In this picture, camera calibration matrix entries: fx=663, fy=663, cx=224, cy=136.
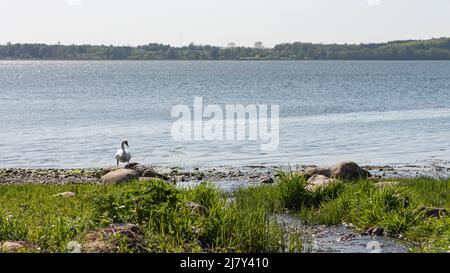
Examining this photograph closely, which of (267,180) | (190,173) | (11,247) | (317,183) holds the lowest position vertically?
(190,173)

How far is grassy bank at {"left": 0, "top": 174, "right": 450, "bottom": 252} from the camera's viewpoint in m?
10.7

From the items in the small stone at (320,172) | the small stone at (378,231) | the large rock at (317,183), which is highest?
the large rock at (317,183)

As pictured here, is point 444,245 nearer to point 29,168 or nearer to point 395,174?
point 395,174

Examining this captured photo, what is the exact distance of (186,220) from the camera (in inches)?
450

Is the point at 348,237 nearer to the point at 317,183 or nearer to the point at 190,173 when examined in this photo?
the point at 317,183

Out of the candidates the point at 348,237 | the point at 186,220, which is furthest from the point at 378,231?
the point at 186,220

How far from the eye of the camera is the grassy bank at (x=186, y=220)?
10664mm

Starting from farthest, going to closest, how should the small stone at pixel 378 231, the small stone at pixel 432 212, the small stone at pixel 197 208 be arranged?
the small stone at pixel 432 212 < the small stone at pixel 378 231 < the small stone at pixel 197 208

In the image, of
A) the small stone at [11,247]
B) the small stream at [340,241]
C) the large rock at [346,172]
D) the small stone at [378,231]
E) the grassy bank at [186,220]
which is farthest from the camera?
the large rock at [346,172]

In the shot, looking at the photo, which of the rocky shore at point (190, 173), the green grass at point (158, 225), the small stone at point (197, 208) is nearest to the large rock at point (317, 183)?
the green grass at point (158, 225)

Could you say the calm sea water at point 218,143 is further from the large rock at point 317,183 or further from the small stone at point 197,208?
the small stone at point 197,208

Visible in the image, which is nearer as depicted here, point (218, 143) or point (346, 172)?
point (346, 172)
